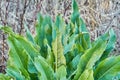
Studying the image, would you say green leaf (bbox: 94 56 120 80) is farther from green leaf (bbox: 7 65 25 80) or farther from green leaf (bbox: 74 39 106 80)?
green leaf (bbox: 7 65 25 80)

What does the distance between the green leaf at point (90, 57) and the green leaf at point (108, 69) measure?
3.5 inches

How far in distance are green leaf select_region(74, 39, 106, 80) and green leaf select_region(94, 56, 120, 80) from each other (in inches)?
3.5

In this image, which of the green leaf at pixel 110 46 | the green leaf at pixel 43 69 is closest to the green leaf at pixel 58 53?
the green leaf at pixel 43 69

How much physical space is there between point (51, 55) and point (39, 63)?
188 millimetres

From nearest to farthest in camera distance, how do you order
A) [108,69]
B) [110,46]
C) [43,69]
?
[43,69] < [108,69] < [110,46]

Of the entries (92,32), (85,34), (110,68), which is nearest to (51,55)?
(110,68)

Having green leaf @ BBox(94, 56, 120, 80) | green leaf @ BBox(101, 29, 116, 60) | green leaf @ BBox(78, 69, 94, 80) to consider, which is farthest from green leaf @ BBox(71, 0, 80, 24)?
green leaf @ BBox(78, 69, 94, 80)

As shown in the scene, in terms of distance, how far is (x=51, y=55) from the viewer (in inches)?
65.9

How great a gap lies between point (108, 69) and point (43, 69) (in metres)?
0.35

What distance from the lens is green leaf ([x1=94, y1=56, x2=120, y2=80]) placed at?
168 cm

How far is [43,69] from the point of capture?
153 cm

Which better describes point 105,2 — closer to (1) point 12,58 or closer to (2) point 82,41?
(2) point 82,41

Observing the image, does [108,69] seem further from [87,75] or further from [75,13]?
[75,13]

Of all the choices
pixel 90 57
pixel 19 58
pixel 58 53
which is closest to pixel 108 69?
pixel 90 57
